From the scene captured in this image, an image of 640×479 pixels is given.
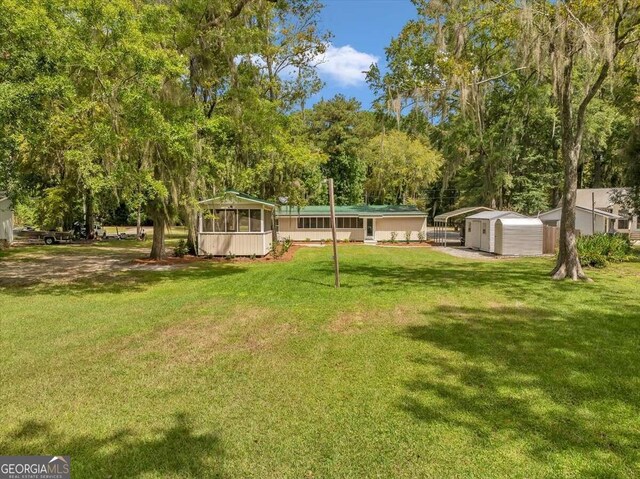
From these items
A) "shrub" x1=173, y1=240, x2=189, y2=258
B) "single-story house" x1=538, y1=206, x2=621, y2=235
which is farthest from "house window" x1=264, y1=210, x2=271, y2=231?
"single-story house" x1=538, y1=206, x2=621, y2=235

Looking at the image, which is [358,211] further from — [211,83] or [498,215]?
[211,83]

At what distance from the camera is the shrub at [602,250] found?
13547 mm

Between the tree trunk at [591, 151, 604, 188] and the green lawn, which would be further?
the tree trunk at [591, 151, 604, 188]

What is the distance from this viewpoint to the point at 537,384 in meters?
4.17

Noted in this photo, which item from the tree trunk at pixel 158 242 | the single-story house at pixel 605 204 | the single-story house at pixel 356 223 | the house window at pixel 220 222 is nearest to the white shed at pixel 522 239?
the single-story house at pixel 356 223

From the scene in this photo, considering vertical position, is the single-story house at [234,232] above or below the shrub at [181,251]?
above

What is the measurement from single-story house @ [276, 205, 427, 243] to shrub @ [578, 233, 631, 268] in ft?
43.6

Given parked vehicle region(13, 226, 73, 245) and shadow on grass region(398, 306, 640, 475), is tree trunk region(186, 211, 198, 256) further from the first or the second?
parked vehicle region(13, 226, 73, 245)

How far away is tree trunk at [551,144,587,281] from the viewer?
10.8 meters

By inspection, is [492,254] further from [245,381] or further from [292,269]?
[245,381]

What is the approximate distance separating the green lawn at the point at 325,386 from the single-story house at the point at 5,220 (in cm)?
1794

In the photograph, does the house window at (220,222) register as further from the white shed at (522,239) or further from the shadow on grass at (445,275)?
the white shed at (522,239)

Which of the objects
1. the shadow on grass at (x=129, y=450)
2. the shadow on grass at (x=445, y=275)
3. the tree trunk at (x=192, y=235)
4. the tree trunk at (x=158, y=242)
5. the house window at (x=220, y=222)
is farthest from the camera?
the house window at (x=220, y=222)

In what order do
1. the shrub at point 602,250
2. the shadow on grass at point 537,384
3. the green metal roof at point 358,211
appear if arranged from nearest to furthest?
the shadow on grass at point 537,384 → the shrub at point 602,250 → the green metal roof at point 358,211
